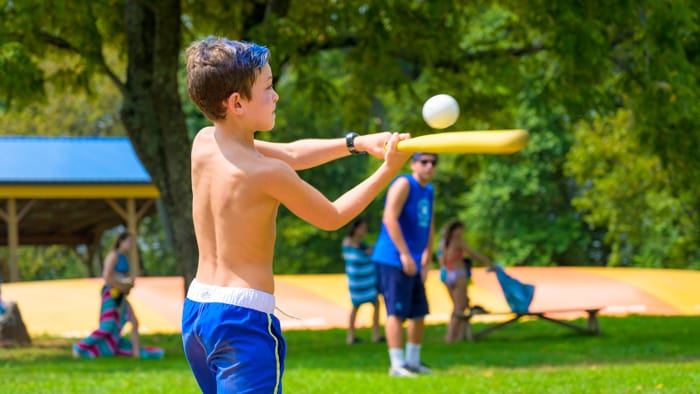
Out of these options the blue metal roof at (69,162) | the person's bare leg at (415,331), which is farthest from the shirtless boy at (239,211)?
the blue metal roof at (69,162)

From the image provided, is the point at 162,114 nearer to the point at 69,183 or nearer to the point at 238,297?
the point at 238,297

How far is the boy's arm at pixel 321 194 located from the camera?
3.77m

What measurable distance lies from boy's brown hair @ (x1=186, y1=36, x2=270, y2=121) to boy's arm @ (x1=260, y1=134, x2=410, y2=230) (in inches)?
12.3

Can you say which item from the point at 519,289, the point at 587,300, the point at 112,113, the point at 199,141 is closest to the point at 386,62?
the point at 519,289

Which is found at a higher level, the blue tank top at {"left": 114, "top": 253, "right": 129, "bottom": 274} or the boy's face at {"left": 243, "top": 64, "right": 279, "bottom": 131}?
the boy's face at {"left": 243, "top": 64, "right": 279, "bottom": 131}

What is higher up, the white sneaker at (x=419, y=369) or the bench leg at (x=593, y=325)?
the white sneaker at (x=419, y=369)

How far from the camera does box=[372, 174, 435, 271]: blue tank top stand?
9.59 metres

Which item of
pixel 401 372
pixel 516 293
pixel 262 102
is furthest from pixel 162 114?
pixel 262 102

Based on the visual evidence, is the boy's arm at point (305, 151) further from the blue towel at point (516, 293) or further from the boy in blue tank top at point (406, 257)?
the blue towel at point (516, 293)

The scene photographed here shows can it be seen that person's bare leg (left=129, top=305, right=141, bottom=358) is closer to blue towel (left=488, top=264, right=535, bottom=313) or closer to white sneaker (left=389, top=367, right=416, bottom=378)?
white sneaker (left=389, top=367, right=416, bottom=378)

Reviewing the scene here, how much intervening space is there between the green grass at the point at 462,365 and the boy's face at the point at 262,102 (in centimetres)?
454

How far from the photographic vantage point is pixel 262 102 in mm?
3816

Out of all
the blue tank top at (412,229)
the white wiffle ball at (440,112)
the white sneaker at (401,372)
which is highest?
Answer: the white wiffle ball at (440,112)

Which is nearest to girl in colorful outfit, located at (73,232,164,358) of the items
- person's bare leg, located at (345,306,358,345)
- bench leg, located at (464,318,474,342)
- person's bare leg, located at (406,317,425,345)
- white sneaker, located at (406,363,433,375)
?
person's bare leg, located at (345,306,358,345)
